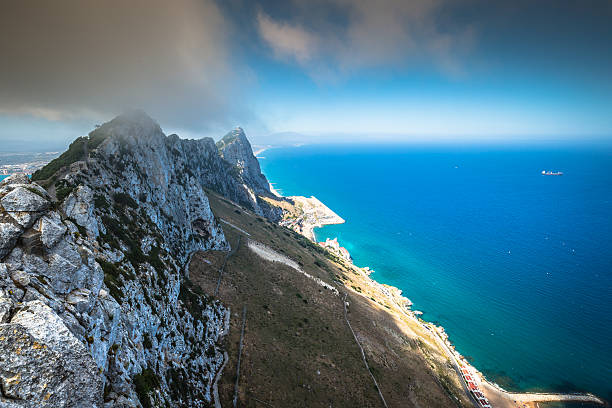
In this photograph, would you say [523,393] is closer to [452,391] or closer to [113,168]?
[452,391]

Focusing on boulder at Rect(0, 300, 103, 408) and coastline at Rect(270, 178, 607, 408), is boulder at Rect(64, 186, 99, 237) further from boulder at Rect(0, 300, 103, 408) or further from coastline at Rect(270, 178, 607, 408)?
coastline at Rect(270, 178, 607, 408)

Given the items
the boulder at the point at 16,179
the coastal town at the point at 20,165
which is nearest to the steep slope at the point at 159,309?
the boulder at the point at 16,179

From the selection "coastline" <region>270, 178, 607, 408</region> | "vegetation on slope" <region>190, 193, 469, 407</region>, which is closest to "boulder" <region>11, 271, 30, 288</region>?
"vegetation on slope" <region>190, 193, 469, 407</region>

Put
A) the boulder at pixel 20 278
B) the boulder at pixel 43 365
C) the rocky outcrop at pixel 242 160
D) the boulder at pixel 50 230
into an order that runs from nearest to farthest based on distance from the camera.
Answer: the boulder at pixel 43 365
the boulder at pixel 20 278
the boulder at pixel 50 230
the rocky outcrop at pixel 242 160

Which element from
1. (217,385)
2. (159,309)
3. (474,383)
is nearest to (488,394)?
(474,383)

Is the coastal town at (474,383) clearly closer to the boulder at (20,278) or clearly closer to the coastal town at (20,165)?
the boulder at (20,278)

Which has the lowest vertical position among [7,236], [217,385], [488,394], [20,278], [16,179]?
[488,394]

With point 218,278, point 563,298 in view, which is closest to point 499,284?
point 563,298

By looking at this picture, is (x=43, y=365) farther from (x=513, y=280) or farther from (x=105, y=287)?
(x=513, y=280)
